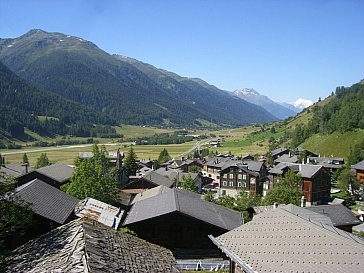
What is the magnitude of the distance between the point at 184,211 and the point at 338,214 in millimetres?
21952

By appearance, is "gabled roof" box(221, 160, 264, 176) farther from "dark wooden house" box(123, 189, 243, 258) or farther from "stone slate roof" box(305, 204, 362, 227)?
"dark wooden house" box(123, 189, 243, 258)

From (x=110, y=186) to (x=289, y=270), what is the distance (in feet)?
98.4

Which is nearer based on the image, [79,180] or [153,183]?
[79,180]

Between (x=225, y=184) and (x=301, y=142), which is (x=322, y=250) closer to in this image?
(x=225, y=184)

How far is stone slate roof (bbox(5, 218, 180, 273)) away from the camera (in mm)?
11288

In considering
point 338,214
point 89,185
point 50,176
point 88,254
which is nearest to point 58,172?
point 50,176

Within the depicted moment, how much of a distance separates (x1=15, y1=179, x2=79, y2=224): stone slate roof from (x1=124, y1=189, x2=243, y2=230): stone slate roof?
4.58m

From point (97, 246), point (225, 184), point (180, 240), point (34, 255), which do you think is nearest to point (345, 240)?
point (97, 246)

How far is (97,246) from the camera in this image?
41.0 feet

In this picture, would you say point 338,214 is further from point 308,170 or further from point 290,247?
point 308,170

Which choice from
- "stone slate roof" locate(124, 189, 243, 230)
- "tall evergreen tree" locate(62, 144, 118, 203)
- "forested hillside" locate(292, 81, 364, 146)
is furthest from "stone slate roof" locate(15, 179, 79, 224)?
"forested hillside" locate(292, 81, 364, 146)

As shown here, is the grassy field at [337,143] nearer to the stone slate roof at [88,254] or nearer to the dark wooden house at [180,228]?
the dark wooden house at [180,228]

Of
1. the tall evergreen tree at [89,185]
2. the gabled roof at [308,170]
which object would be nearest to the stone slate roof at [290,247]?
the tall evergreen tree at [89,185]

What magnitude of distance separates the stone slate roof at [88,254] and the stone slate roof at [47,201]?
10.2 metres
